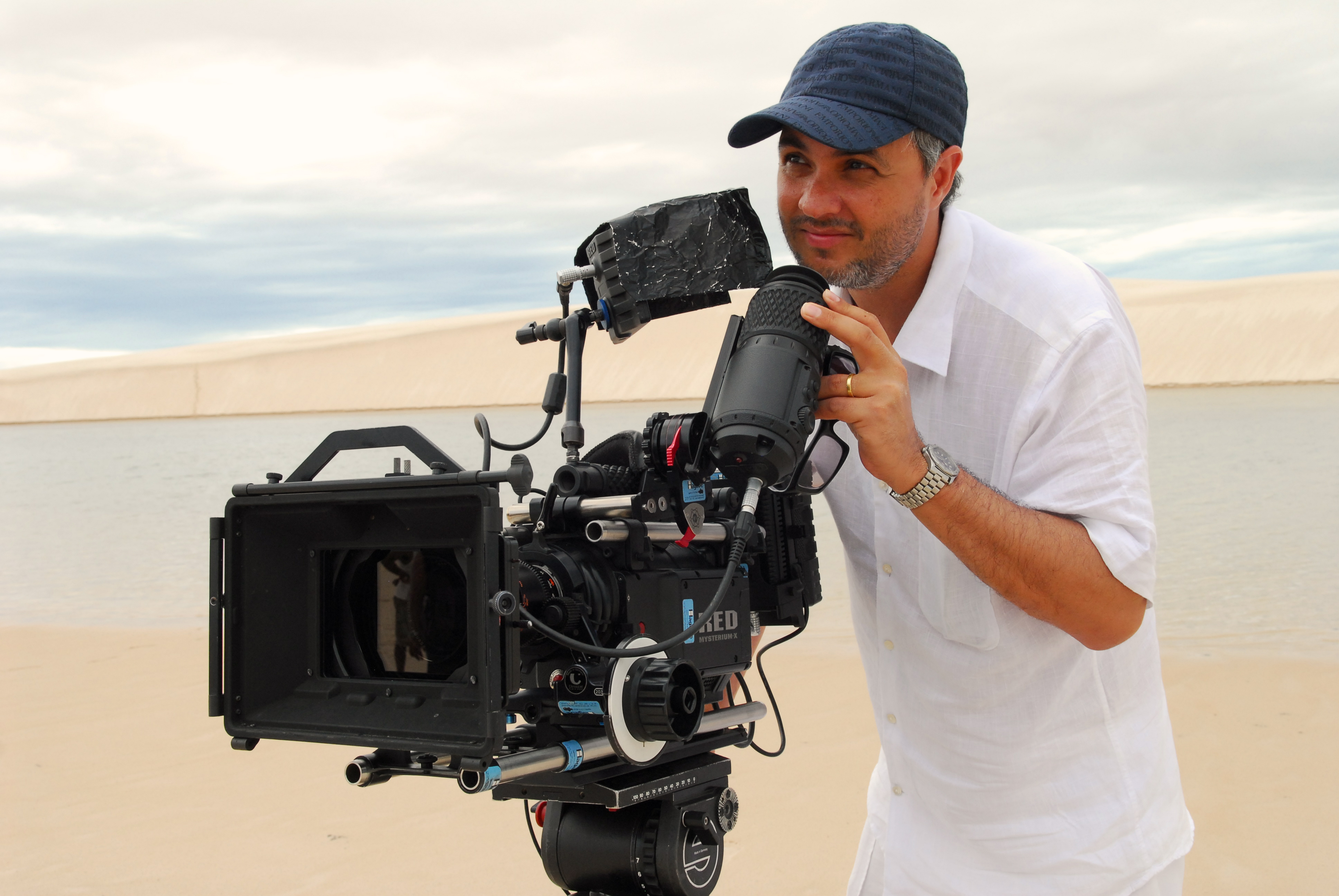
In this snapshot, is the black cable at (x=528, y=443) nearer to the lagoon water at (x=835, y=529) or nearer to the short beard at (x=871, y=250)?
the short beard at (x=871, y=250)

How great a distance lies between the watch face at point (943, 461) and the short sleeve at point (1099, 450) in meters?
0.14

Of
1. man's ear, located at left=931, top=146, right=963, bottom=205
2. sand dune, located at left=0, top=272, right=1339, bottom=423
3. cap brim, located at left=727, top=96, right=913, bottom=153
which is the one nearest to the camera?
cap brim, located at left=727, top=96, right=913, bottom=153

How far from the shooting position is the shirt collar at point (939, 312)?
1.54 meters

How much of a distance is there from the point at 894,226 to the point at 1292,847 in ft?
10.2

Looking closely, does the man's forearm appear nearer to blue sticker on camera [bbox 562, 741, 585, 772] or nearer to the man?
the man

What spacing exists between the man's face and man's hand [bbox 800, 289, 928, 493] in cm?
22

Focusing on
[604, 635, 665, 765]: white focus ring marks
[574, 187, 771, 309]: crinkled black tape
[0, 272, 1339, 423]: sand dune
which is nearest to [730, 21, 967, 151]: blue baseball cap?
[574, 187, 771, 309]: crinkled black tape

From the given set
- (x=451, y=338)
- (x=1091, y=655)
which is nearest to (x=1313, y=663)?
(x=1091, y=655)

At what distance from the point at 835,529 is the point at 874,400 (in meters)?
9.07

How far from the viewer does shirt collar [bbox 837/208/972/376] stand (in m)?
1.54

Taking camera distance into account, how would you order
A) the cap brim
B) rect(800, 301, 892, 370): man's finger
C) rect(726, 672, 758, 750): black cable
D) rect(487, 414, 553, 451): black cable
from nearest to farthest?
rect(800, 301, 892, 370): man's finger, the cap brim, rect(487, 414, 553, 451): black cable, rect(726, 672, 758, 750): black cable

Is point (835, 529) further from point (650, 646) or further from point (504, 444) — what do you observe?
point (650, 646)

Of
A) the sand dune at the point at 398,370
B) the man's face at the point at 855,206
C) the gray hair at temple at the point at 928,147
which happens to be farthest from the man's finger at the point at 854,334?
the sand dune at the point at 398,370

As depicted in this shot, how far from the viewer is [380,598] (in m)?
1.58
